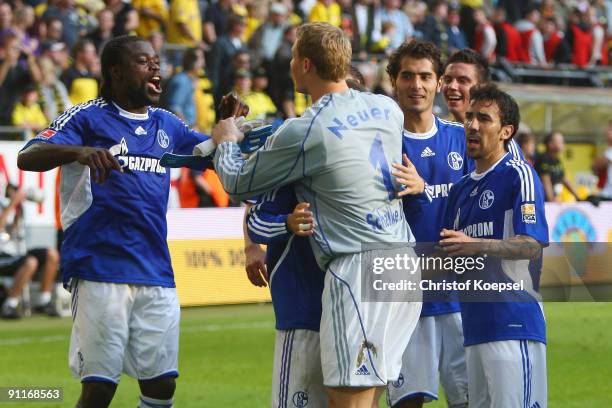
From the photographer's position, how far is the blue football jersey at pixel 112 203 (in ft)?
22.4

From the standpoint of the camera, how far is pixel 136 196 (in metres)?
6.89

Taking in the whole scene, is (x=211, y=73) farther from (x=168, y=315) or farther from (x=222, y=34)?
(x=168, y=315)

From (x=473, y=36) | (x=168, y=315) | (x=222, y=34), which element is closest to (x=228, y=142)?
(x=168, y=315)

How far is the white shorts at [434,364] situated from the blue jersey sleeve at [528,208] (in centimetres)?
124

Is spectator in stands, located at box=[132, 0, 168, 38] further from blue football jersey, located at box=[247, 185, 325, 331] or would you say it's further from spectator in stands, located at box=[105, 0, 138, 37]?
blue football jersey, located at box=[247, 185, 325, 331]

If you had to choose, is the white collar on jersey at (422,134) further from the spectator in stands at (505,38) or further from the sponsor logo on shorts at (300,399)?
the spectator in stands at (505,38)

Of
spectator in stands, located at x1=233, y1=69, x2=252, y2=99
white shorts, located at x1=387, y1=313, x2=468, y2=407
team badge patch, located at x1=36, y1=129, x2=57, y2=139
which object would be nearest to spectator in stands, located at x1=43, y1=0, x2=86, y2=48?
spectator in stands, located at x1=233, y1=69, x2=252, y2=99

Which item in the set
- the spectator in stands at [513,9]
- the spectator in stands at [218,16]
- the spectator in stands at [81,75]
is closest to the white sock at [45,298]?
the spectator in stands at [81,75]

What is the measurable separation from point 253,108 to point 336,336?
12.7m

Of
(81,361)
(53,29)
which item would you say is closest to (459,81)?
(81,361)

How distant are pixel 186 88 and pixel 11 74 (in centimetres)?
259

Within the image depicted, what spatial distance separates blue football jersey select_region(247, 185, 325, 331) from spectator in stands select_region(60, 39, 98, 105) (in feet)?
37.4

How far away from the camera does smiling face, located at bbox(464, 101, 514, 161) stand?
622 centimetres

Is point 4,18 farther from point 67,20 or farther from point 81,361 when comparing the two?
point 81,361
